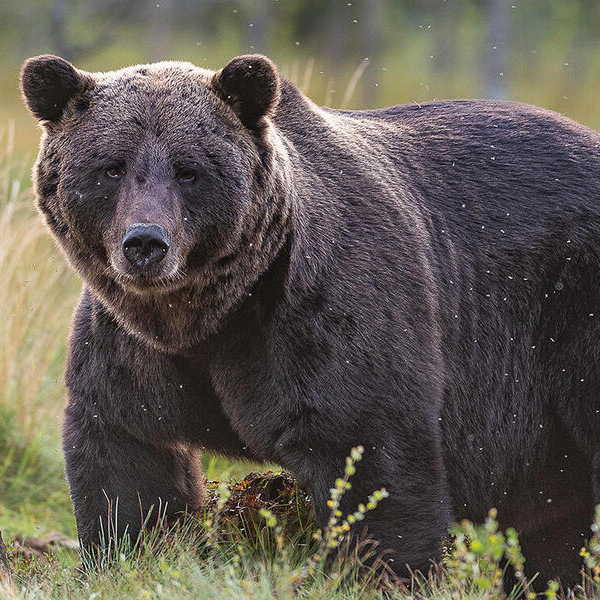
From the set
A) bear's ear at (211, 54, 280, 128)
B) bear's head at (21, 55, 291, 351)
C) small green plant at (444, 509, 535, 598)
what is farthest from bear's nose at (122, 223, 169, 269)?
small green plant at (444, 509, 535, 598)

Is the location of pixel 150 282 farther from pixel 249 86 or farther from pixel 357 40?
pixel 357 40

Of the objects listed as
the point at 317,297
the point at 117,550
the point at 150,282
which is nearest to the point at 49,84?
the point at 150,282

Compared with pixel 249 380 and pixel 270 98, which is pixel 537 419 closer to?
pixel 249 380

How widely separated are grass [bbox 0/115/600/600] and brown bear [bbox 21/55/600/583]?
270 millimetres

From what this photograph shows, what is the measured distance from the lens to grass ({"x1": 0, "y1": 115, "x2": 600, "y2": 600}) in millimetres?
4031

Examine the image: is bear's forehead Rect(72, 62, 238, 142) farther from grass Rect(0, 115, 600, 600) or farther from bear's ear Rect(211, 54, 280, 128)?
grass Rect(0, 115, 600, 600)

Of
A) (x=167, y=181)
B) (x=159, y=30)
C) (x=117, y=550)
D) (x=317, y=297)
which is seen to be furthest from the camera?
(x=159, y=30)

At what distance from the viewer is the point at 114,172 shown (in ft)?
14.3

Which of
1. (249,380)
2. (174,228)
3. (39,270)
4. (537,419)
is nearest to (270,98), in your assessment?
(174,228)

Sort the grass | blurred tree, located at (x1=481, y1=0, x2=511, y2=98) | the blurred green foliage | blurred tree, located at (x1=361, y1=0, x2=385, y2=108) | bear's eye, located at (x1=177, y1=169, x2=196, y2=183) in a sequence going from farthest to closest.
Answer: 1. the blurred green foliage
2. blurred tree, located at (x1=361, y1=0, x2=385, y2=108)
3. blurred tree, located at (x1=481, y1=0, x2=511, y2=98)
4. bear's eye, located at (x1=177, y1=169, x2=196, y2=183)
5. the grass

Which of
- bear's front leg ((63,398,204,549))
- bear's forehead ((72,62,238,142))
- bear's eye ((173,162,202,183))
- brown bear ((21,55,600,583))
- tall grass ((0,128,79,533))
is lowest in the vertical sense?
tall grass ((0,128,79,533))

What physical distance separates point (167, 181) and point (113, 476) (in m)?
1.39

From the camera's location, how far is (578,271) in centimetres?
530

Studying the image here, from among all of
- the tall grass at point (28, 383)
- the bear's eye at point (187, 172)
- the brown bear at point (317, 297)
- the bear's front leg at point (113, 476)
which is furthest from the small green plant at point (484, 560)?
the tall grass at point (28, 383)
